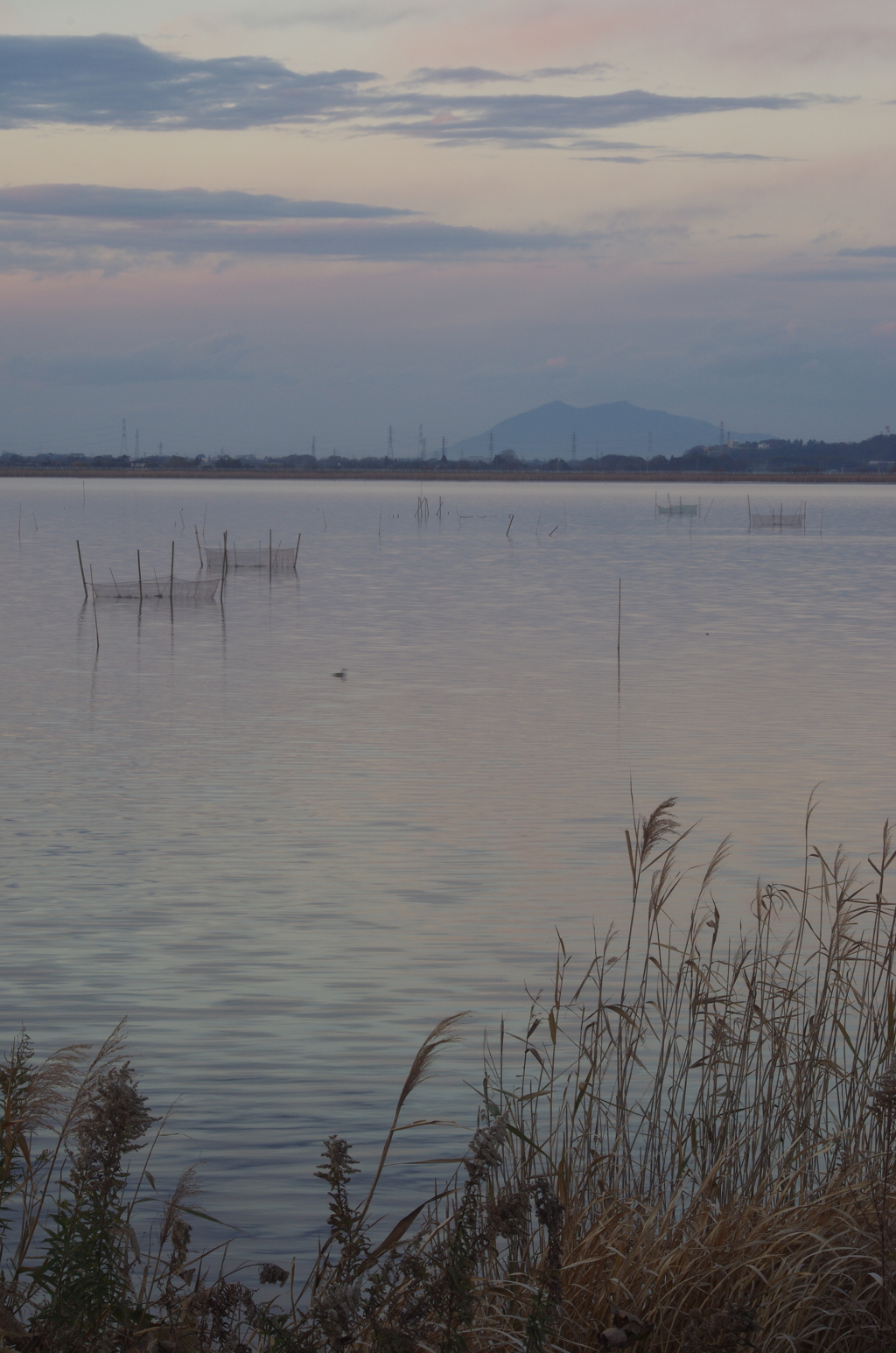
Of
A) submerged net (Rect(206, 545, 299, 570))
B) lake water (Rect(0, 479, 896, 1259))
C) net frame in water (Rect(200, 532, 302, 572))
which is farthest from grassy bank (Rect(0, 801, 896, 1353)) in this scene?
submerged net (Rect(206, 545, 299, 570))

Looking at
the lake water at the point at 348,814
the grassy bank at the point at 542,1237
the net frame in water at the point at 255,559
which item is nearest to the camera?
the grassy bank at the point at 542,1237

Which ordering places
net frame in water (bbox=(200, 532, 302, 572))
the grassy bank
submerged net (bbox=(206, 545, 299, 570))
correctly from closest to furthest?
the grassy bank → net frame in water (bbox=(200, 532, 302, 572)) → submerged net (bbox=(206, 545, 299, 570))

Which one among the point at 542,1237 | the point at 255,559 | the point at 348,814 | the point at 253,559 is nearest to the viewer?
the point at 542,1237

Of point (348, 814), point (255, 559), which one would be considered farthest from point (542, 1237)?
point (255, 559)

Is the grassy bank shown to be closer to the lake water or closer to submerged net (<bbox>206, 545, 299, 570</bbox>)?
the lake water

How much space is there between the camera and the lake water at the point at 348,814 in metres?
9.33

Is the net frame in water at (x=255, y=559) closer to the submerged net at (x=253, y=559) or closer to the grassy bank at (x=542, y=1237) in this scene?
the submerged net at (x=253, y=559)

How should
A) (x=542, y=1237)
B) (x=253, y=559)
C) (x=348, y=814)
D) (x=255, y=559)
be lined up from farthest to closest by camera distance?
(x=253, y=559) < (x=255, y=559) < (x=348, y=814) < (x=542, y=1237)

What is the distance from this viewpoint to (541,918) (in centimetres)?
1245

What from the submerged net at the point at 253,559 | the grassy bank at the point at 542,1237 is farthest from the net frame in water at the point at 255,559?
the grassy bank at the point at 542,1237

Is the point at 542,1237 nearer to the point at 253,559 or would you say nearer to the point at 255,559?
the point at 255,559

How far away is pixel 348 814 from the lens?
53.7 ft

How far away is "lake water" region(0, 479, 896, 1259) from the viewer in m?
9.33

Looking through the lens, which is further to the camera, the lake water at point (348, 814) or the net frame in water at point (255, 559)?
the net frame in water at point (255, 559)
